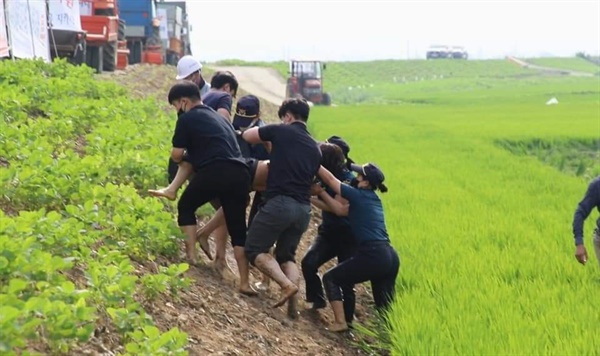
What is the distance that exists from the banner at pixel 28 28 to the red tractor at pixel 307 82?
25.6 meters

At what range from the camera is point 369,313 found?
7.60 m

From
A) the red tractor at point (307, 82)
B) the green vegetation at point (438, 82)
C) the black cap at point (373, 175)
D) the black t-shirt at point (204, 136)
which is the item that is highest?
the black t-shirt at point (204, 136)

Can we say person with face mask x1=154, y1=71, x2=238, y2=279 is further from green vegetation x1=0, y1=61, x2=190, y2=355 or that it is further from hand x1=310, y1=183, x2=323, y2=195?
hand x1=310, y1=183, x2=323, y2=195

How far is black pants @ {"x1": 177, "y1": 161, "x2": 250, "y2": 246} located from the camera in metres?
6.46

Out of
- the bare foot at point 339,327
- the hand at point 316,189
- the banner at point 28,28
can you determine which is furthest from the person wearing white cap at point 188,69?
the banner at point 28,28

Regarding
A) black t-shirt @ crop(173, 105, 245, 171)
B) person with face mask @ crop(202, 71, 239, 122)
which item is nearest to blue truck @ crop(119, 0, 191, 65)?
person with face mask @ crop(202, 71, 239, 122)

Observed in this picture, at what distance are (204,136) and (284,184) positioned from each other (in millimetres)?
629

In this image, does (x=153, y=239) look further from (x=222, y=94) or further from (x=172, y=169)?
(x=222, y=94)

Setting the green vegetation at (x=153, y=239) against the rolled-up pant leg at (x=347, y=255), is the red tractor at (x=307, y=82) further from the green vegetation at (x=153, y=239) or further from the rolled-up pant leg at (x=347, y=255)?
the rolled-up pant leg at (x=347, y=255)

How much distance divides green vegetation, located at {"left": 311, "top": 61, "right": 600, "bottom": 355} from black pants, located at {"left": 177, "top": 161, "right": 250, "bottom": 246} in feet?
4.11

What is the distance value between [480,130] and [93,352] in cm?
2133

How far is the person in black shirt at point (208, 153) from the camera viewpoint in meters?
6.45

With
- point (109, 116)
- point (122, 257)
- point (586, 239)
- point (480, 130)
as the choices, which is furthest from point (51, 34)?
point (122, 257)

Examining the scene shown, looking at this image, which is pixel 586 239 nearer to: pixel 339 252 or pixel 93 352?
pixel 339 252
